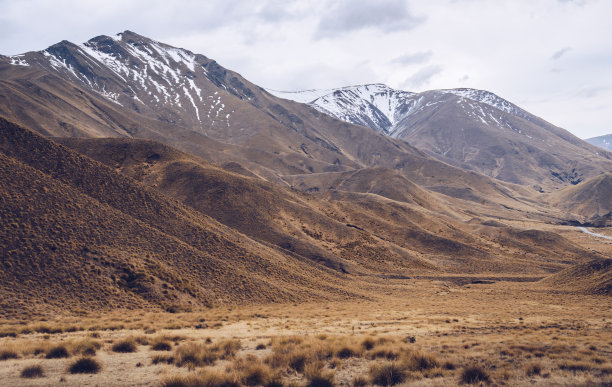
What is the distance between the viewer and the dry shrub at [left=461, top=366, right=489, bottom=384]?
12273mm

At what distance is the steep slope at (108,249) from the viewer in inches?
1032

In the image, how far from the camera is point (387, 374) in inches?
498

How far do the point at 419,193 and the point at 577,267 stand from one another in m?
81.6

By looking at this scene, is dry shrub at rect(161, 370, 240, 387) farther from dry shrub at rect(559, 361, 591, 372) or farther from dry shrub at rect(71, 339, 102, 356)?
dry shrub at rect(559, 361, 591, 372)

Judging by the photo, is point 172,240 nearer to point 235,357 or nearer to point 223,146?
point 235,357

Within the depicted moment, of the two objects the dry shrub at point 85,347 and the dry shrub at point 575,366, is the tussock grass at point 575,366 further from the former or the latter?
the dry shrub at point 85,347

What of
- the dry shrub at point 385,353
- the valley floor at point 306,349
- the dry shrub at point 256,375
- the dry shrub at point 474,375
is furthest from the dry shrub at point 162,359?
the dry shrub at point 474,375

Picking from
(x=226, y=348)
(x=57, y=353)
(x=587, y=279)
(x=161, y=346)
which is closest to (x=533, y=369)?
(x=226, y=348)

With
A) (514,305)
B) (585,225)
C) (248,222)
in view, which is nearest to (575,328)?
(514,305)

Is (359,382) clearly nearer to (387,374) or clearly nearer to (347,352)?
(387,374)

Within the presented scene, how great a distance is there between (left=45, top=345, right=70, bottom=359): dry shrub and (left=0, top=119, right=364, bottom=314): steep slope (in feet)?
34.6

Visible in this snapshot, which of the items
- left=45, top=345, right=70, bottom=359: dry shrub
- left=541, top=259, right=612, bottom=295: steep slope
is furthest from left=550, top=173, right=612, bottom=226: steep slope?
left=45, top=345, right=70, bottom=359: dry shrub

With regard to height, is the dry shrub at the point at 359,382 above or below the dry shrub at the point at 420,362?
below

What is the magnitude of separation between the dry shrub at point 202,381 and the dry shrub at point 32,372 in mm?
4166
